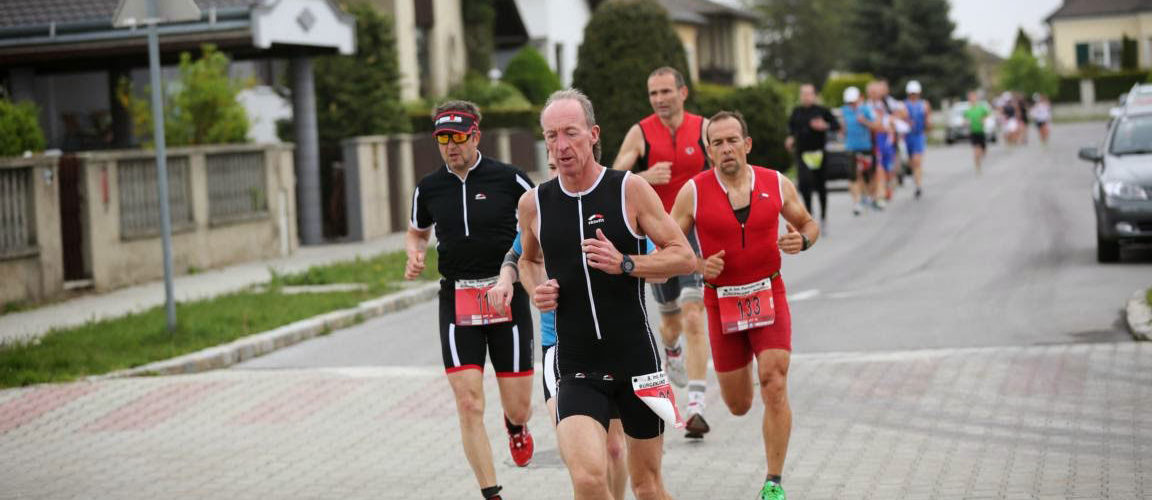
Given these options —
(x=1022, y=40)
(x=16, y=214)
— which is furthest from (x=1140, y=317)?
(x=1022, y=40)

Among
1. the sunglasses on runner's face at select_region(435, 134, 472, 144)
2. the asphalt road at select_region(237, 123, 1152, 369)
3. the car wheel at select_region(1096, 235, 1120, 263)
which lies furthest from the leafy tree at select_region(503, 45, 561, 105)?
the sunglasses on runner's face at select_region(435, 134, 472, 144)

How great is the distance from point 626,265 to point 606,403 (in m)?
0.58

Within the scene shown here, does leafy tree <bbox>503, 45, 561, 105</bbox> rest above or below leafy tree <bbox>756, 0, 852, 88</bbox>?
below

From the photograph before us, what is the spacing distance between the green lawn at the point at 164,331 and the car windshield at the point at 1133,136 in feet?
26.2

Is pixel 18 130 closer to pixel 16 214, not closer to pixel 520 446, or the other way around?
pixel 16 214

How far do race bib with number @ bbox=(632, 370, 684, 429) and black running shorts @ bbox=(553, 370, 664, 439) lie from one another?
5 cm

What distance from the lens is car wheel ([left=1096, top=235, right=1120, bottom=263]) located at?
58.3 feet

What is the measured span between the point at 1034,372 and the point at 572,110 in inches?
248

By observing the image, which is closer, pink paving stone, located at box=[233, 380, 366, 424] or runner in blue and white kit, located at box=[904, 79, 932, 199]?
pink paving stone, located at box=[233, 380, 366, 424]

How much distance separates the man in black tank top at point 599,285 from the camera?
6.06 metres

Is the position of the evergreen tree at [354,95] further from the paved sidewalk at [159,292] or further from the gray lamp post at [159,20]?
the gray lamp post at [159,20]

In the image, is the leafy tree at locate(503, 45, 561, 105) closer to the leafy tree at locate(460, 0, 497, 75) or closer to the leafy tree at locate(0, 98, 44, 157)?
the leafy tree at locate(460, 0, 497, 75)

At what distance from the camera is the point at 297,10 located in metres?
24.1

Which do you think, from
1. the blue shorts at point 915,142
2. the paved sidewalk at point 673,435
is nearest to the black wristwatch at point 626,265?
the paved sidewalk at point 673,435
